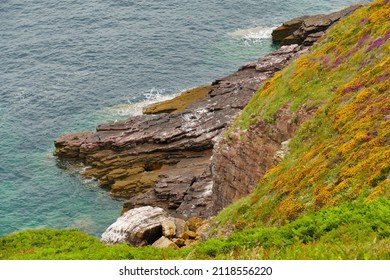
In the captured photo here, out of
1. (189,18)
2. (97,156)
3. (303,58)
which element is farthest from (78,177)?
(189,18)

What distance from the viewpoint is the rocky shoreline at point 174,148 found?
76.2m

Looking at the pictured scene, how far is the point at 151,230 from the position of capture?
6353 cm

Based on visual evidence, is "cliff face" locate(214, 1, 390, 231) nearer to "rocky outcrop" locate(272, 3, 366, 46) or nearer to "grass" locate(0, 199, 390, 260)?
"grass" locate(0, 199, 390, 260)

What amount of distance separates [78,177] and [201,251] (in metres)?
64.5

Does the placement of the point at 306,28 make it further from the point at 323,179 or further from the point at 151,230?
the point at 323,179

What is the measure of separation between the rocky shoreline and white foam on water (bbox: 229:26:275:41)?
75.7ft

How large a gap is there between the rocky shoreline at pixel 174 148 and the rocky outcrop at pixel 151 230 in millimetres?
345

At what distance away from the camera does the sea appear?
3548 inches

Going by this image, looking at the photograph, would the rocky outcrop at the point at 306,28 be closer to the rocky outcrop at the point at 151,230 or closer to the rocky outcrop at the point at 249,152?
the rocky outcrop at the point at 249,152

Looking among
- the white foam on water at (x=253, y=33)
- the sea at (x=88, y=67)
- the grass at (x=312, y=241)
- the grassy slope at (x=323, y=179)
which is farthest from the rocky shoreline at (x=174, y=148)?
the grass at (x=312, y=241)

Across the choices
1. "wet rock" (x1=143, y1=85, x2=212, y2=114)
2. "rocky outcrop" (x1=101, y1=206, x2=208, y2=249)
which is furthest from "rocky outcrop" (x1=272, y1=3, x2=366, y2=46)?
"rocky outcrop" (x1=101, y1=206, x2=208, y2=249)

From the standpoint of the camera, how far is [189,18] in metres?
147
